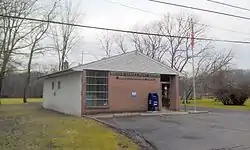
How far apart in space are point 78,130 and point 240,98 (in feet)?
Answer: 95.3

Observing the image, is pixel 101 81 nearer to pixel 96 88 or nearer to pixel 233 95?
pixel 96 88

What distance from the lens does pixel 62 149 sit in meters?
8.81

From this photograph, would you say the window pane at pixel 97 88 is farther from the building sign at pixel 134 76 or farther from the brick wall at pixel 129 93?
the building sign at pixel 134 76

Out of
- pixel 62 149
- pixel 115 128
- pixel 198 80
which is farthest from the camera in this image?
pixel 198 80

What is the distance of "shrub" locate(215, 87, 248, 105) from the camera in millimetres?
36625

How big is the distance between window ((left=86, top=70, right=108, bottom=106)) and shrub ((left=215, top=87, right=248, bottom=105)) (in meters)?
21.2

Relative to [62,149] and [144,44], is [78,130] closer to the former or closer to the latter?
[62,149]

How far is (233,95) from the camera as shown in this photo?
37.2 metres

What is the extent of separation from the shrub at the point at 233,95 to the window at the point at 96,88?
21176mm

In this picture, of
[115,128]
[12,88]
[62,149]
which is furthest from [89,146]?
[12,88]

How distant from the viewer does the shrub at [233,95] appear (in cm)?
3662

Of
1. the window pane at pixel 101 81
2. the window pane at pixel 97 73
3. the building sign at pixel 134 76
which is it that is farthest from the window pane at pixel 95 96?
the building sign at pixel 134 76

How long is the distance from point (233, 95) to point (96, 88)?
22.3 meters

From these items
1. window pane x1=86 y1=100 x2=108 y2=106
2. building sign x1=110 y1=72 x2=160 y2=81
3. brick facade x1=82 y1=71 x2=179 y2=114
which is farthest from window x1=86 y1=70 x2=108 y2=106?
building sign x1=110 y1=72 x2=160 y2=81
